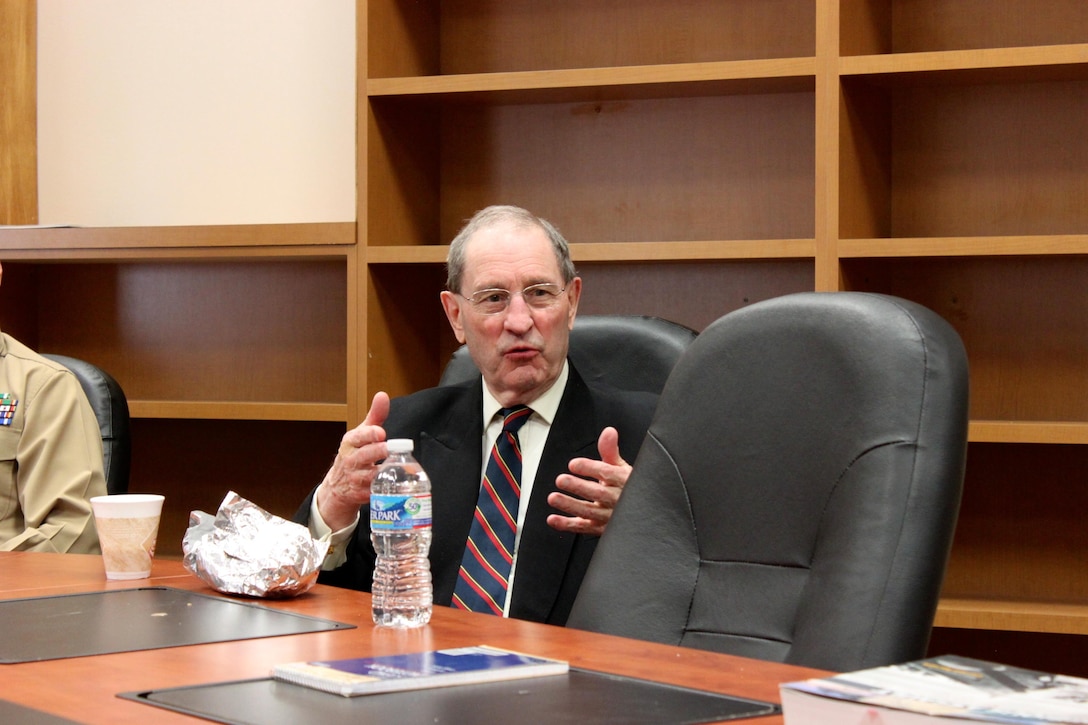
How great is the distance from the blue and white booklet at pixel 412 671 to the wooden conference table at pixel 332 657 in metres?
0.05

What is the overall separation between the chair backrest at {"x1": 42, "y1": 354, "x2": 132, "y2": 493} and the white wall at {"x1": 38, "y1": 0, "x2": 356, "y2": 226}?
1.10 m

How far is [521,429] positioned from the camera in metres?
2.15

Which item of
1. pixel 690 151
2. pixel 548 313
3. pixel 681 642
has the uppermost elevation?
pixel 690 151

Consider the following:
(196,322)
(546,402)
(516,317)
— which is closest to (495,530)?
(546,402)

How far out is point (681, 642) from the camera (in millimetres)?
1509

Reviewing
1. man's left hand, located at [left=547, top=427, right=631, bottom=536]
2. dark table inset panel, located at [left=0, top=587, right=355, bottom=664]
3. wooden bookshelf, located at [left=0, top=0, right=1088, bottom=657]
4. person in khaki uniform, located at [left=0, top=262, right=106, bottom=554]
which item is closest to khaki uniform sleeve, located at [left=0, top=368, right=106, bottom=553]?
person in khaki uniform, located at [left=0, top=262, right=106, bottom=554]

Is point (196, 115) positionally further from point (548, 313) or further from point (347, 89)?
point (548, 313)

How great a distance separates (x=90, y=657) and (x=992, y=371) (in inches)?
92.4

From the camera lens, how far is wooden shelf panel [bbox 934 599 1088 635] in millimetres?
2633

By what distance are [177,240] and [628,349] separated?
153cm

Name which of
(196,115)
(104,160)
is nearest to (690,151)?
(196,115)

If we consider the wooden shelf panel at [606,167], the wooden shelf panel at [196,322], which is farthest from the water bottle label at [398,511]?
the wooden shelf panel at [196,322]

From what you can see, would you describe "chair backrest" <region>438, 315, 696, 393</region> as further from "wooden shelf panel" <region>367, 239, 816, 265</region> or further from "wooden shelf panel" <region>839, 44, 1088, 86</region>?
"wooden shelf panel" <region>839, 44, 1088, 86</region>

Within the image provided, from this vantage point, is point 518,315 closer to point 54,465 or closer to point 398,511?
point 398,511
